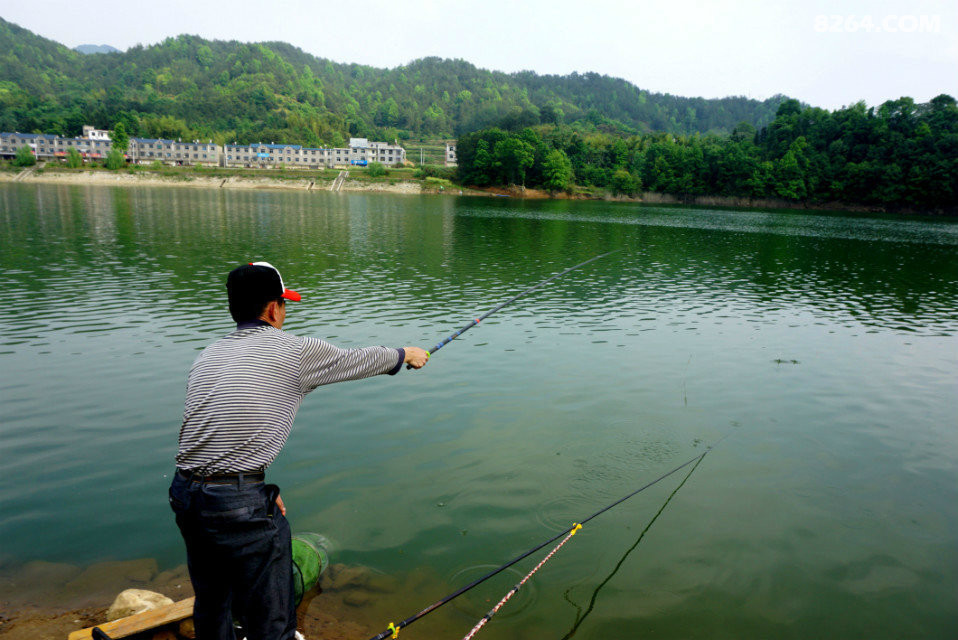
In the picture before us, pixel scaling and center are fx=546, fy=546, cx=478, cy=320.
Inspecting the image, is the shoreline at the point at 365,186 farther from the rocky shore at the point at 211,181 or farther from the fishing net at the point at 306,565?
the fishing net at the point at 306,565

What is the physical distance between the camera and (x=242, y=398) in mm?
3145

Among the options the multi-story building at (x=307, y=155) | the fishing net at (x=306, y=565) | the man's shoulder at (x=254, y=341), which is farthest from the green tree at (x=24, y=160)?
the man's shoulder at (x=254, y=341)

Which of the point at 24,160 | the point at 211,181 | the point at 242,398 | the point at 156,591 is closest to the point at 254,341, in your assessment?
the point at 242,398

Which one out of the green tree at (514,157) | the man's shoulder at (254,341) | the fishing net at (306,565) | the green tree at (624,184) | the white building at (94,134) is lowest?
the fishing net at (306,565)

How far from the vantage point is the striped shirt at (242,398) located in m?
3.12

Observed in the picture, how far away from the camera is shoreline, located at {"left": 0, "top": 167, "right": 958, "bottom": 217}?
3880 inches

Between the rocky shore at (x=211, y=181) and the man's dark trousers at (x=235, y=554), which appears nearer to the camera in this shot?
the man's dark trousers at (x=235, y=554)

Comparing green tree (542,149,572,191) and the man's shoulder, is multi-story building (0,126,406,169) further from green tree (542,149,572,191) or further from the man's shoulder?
the man's shoulder

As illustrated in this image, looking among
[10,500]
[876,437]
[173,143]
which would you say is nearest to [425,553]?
[10,500]

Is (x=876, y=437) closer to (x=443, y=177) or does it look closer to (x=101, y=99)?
(x=443, y=177)

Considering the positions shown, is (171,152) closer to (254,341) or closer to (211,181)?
(211,181)

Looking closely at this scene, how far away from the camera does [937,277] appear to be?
27.5m

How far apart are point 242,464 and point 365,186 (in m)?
114

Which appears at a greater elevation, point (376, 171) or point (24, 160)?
point (376, 171)
